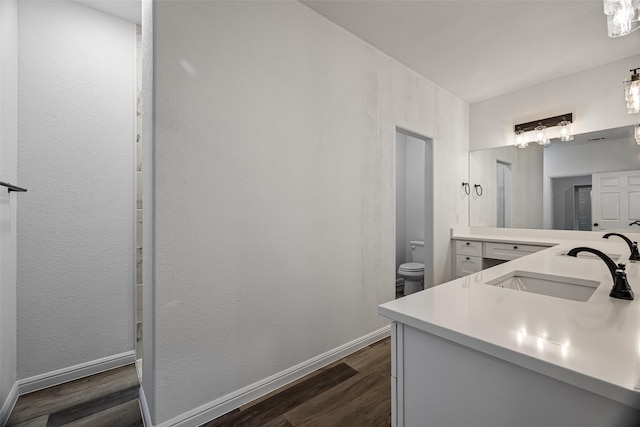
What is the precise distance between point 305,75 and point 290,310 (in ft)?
5.42

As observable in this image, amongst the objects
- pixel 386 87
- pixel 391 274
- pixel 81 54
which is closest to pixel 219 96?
pixel 81 54

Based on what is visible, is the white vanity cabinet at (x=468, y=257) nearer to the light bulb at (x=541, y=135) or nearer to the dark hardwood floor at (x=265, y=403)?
the light bulb at (x=541, y=135)

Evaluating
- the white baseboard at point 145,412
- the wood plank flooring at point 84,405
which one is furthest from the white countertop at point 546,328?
the wood plank flooring at point 84,405

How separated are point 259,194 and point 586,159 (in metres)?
3.53

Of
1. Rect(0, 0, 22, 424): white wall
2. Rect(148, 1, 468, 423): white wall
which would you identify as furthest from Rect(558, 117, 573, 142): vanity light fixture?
Rect(0, 0, 22, 424): white wall

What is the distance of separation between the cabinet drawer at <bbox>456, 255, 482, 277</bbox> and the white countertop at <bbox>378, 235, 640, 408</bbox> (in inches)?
90.6

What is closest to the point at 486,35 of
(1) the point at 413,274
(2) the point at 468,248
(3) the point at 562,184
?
(3) the point at 562,184

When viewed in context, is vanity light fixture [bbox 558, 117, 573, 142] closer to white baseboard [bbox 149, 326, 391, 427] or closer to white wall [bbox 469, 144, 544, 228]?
white wall [bbox 469, 144, 544, 228]

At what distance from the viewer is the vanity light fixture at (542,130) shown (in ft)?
10.00

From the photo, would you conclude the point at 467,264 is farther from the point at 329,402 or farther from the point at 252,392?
the point at 252,392

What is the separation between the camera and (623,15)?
1021 mm

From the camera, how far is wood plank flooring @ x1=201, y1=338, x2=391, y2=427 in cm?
151

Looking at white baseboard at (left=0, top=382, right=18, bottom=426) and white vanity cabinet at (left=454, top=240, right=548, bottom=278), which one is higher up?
white vanity cabinet at (left=454, top=240, right=548, bottom=278)

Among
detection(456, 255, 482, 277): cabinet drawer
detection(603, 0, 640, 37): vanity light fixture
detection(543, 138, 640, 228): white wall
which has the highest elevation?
detection(603, 0, 640, 37): vanity light fixture
